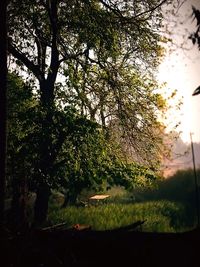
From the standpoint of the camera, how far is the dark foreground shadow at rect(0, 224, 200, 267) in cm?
447

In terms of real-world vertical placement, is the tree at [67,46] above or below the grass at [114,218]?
above

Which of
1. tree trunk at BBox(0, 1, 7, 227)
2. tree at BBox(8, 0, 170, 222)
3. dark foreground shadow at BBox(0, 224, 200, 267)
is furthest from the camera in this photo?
tree at BBox(8, 0, 170, 222)

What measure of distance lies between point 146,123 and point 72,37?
15.7 ft

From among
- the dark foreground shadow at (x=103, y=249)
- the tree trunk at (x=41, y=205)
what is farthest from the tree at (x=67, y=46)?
the dark foreground shadow at (x=103, y=249)

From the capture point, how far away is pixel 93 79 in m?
13.6

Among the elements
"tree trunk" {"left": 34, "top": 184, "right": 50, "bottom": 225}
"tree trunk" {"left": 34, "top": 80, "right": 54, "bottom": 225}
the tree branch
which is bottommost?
"tree trunk" {"left": 34, "top": 184, "right": 50, "bottom": 225}

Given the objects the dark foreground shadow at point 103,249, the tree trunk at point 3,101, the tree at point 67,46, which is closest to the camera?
the dark foreground shadow at point 103,249

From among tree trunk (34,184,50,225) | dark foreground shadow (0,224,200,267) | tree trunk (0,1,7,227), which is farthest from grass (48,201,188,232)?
dark foreground shadow (0,224,200,267)

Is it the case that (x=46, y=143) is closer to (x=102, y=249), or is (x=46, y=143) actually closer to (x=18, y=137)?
(x=18, y=137)

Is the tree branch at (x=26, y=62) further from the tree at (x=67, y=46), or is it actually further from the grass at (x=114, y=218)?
the grass at (x=114, y=218)

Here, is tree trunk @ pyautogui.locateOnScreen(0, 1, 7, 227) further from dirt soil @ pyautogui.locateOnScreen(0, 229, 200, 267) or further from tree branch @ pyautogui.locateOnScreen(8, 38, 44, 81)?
tree branch @ pyautogui.locateOnScreen(8, 38, 44, 81)

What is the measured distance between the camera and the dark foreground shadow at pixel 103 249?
14.7 ft

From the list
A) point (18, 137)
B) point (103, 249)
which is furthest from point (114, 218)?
point (103, 249)

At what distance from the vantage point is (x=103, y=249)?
15.5 ft
